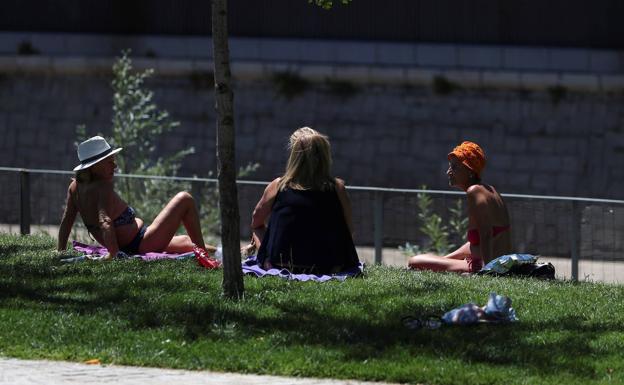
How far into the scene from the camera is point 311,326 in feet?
29.1

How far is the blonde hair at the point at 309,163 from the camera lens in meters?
10.9

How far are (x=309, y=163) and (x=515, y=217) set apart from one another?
3.42 m

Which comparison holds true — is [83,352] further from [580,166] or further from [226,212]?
[580,166]

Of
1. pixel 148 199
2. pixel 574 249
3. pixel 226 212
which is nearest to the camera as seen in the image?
pixel 226 212

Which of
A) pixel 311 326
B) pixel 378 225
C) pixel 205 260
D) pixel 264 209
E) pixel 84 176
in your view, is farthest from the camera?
pixel 378 225

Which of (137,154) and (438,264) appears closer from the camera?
(438,264)

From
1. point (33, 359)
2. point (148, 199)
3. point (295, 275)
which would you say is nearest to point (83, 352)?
A: point (33, 359)

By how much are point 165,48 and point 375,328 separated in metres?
14.9

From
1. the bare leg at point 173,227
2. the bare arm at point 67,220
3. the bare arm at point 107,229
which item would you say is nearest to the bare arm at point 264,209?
the bare leg at point 173,227

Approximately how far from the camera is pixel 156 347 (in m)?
8.35

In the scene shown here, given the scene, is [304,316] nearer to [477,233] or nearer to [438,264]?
[477,233]

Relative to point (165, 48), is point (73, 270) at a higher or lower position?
lower

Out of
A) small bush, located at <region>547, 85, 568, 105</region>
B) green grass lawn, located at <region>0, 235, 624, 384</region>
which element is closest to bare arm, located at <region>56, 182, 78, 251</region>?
green grass lawn, located at <region>0, 235, 624, 384</region>

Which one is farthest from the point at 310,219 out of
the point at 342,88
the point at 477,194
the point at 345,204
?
the point at 342,88
